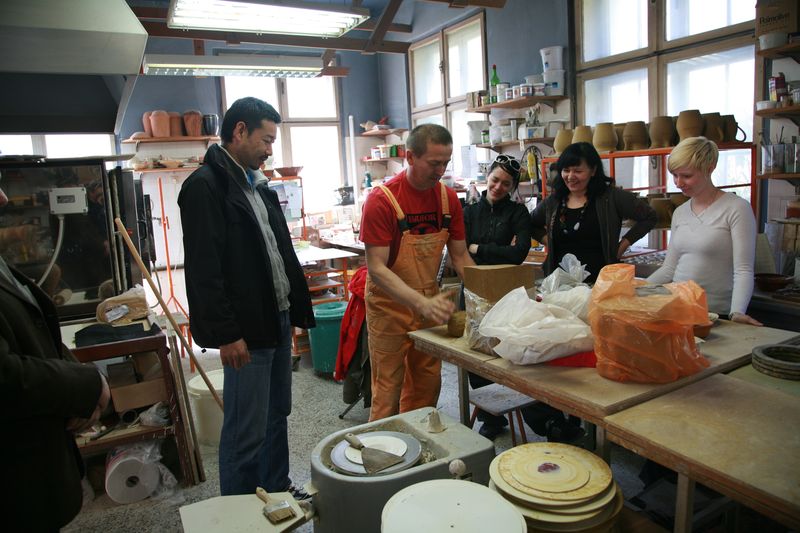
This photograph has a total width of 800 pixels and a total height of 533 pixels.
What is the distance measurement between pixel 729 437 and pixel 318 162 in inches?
307

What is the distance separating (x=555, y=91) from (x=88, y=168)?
168 inches

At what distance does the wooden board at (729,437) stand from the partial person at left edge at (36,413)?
1.25 m

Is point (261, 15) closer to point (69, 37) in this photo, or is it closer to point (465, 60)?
point (69, 37)

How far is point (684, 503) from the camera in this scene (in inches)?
50.4

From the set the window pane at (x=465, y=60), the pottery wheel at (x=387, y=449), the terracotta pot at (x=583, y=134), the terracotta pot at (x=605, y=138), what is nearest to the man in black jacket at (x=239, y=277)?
the pottery wheel at (x=387, y=449)

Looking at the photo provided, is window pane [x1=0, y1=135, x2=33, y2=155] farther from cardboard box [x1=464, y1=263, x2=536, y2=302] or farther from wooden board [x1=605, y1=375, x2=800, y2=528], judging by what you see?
wooden board [x1=605, y1=375, x2=800, y2=528]

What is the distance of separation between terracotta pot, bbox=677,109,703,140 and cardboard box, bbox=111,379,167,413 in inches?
131

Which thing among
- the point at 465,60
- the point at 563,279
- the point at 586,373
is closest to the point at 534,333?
the point at 586,373

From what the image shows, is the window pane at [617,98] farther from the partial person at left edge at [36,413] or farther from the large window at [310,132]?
the partial person at left edge at [36,413]

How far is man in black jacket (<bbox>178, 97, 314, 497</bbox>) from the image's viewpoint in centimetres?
196

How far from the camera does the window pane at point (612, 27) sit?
197 inches

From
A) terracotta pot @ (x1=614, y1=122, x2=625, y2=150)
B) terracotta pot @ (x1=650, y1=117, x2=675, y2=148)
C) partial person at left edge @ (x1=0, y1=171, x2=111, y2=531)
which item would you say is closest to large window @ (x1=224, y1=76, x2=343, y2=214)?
terracotta pot @ (x1=614, y1=122, x2=625, y2=150)

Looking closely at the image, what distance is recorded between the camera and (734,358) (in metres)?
1.70

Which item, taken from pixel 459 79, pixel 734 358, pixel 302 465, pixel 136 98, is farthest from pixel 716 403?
pixel 136 98
